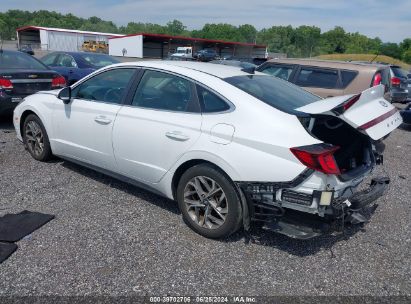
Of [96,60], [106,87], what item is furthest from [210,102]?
[96,60]

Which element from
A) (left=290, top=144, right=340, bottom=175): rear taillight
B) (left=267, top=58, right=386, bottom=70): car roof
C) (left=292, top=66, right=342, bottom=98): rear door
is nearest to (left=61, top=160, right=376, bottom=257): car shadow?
(left=290, top=144, right=340, bottom=175): rear taillight

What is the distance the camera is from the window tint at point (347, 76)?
7180mm

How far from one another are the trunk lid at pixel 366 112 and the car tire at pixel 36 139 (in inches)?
141

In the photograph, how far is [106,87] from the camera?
4.44 m

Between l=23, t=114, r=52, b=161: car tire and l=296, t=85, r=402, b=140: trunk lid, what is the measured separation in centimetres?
358

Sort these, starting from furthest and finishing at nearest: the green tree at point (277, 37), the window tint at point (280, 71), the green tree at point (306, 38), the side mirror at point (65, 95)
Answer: the green tree at point (277, 37) → the green tree at point (306, 38) → the window tint at point (280, 71) → the side mirror at point (65, 95)

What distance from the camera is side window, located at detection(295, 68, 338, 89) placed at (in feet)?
24.1

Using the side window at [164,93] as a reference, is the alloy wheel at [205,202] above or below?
below

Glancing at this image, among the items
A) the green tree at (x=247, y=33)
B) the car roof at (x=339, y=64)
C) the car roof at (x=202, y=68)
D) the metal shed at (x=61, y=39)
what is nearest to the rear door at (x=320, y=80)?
the car roof at (x=339, y=64)

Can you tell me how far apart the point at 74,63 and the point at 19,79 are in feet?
12.6

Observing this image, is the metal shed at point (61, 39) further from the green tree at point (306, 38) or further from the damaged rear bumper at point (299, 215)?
the green tree at point (306, 38)

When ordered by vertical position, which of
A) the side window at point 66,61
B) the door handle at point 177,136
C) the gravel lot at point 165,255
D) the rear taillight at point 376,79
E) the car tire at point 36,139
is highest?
the rear taillight at point 376,79

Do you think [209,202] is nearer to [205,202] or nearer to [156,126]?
[205,202]

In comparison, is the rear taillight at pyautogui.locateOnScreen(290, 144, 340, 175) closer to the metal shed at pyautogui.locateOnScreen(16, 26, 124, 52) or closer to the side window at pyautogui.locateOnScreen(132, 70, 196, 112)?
the side window at pyautogui.locateOnScreen(132, 70, 196, 112)
